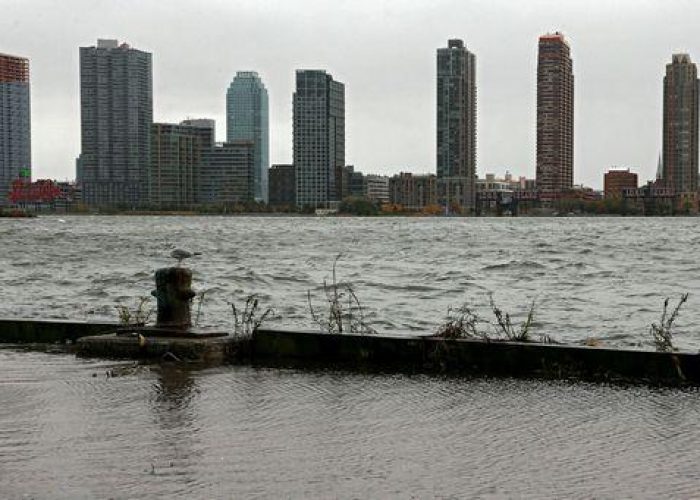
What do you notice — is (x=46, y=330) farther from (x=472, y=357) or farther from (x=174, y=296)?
(x=472, y=357)

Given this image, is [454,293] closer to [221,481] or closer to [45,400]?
[45,400]

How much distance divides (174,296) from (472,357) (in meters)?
3.31

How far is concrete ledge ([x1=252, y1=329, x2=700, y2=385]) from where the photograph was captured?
9742 mm

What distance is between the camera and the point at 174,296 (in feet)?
37.3

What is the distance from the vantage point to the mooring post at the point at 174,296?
11234 mm

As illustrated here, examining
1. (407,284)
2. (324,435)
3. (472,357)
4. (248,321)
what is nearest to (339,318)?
(248,321)

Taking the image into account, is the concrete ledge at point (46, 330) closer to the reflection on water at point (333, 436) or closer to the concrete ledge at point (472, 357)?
the reflection on water at point (333, 436)

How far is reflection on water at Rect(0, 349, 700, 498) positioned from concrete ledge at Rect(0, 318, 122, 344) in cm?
212

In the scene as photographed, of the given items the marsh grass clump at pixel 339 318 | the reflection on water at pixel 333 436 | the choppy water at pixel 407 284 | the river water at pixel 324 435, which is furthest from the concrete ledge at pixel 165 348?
the choppy water at pixel 407 284

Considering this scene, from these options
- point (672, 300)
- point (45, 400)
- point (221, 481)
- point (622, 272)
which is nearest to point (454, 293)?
point (672, 300)

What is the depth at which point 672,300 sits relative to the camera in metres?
28.2

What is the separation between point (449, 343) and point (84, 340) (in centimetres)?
400

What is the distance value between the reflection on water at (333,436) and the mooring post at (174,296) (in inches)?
49.0

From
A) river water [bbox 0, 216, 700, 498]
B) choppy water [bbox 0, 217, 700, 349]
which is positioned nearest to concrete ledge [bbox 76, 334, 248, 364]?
river water [bbox 0, 216, 700, 498]
